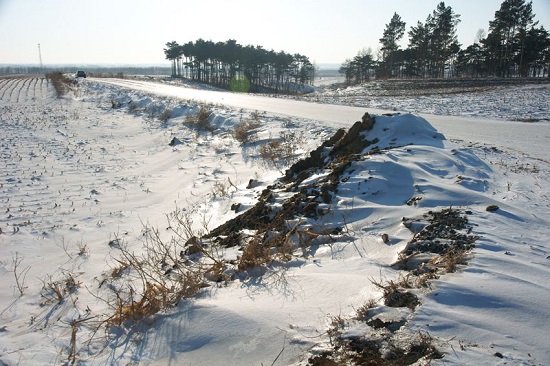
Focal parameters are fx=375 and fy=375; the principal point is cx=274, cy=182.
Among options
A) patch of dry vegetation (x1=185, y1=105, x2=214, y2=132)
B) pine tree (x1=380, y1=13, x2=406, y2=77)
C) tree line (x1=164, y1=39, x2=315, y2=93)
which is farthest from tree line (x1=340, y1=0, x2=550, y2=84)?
patch of dry vegetation (x1=185, y1=105, x2=214, y2=132)

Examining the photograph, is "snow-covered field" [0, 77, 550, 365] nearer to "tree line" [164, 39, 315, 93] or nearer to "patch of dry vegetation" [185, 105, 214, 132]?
"patch of dry vegetation" [185, 105, 214, 132]

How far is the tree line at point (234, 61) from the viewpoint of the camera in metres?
70.1

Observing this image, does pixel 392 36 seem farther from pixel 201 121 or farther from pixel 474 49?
pixel 201 121

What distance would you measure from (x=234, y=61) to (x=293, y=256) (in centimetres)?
7052

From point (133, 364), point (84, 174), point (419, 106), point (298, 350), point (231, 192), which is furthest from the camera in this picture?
point (419, 106)

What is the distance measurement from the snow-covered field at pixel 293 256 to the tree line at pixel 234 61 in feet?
199

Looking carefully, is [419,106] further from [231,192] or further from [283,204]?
[283,204]

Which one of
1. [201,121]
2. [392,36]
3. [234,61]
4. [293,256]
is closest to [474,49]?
[392,36]

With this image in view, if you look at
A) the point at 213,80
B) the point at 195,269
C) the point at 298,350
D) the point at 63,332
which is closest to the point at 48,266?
the point at 63,332

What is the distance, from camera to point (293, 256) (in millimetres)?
4109

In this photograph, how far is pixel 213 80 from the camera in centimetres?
7412

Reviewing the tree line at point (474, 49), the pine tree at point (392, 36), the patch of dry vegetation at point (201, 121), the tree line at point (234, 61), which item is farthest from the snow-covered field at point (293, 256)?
the tree line at point (234, 61)

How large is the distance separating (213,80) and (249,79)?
7125mm

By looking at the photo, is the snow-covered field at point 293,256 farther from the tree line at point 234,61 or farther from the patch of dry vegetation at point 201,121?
the tree line at point 234,61
